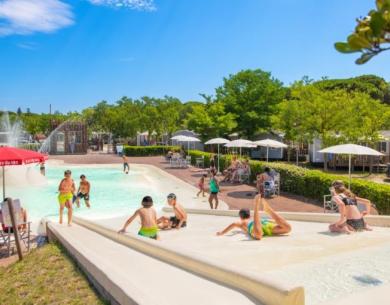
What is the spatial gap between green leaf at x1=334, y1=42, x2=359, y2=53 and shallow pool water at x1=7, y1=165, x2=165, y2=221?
551 inches

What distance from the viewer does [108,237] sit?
8484 mm

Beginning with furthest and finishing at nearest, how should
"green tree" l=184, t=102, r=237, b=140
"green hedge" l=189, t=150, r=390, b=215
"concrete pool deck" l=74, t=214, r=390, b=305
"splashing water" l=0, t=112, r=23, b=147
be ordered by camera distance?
1. "splashing water" l=0, t=112, r=23, b=147
2. "green tree" l=184, t=102, r=237, b=140
3. "green hedge" l=189, t=150, r=390, b=215
4. "concrete pool deck" l=74, t=214, r=390, b=305

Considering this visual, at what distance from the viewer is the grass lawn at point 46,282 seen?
5.52 metres

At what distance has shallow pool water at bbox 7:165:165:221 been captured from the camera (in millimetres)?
16516

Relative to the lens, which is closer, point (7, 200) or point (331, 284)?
point (331, 284)

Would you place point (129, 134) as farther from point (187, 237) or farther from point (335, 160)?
point (187, 237)

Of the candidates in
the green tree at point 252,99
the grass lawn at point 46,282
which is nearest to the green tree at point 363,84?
the green tree at point 252,99

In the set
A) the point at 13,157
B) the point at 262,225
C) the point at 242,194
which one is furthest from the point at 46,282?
the point at 242,194

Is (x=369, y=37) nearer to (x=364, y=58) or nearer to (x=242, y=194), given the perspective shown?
(x=364, y=58)

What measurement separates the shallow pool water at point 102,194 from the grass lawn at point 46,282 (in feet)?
23.7

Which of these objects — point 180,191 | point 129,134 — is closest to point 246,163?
point 180,191

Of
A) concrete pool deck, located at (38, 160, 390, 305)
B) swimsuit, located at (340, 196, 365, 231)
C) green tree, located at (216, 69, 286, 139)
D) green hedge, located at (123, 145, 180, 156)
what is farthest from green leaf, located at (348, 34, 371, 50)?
green hedge, located at (123, 145, 180, 156)

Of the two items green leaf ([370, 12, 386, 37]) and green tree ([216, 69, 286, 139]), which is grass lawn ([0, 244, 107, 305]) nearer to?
green leaf ([370, 12, 386, 37])

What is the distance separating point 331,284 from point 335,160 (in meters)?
25.9
